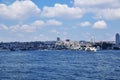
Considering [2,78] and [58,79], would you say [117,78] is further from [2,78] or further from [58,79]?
[2,78]

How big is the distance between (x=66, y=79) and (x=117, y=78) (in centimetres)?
771

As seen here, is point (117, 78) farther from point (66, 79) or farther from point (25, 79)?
point (25, 79)

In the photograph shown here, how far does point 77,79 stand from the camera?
56188mm

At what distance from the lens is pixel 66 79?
5600 centimetres

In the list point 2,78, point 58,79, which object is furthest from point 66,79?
point 2,78

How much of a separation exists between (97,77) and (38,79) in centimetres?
921

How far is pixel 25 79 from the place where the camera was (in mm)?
55906

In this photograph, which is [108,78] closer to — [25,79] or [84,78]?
[84,78]

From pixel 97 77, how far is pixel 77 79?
12.8ft

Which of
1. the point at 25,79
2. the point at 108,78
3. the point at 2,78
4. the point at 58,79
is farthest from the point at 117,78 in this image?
the point at 2,78

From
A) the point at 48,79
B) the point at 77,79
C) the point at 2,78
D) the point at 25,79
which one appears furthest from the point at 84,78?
the point at 2,78

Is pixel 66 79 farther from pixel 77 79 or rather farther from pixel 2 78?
pixel 2 78

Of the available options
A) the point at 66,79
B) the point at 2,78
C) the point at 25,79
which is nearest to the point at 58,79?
the point at 66,79

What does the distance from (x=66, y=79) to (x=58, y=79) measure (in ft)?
4.09
